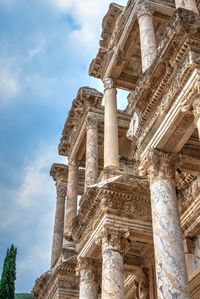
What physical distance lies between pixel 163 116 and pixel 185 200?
4.83 meters

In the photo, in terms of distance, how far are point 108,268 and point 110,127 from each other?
5.53 meters

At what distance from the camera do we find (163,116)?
38.4 feet

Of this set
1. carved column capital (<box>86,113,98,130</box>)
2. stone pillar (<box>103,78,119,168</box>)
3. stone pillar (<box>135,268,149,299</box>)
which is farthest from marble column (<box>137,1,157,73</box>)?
stone pillar (<box>135,268,149,299</box>)

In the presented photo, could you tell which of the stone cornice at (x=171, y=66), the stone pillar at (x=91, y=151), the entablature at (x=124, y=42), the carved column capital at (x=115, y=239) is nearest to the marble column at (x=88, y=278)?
the carved column capital at (x=115, y=239)

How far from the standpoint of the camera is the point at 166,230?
10711 millimetres

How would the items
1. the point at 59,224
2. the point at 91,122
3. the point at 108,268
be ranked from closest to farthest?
the point at 108,268 → the point at 91,122 → the point at 59,224

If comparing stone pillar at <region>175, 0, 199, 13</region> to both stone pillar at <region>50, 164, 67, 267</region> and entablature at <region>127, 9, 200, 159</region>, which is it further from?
stone pillar at <region>50, 164, 67, 267</region>

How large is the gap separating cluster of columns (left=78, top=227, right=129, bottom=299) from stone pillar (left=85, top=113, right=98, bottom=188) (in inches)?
132

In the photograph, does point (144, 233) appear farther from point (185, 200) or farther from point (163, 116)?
point (163, 116)

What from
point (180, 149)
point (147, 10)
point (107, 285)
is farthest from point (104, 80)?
point (107, 285)

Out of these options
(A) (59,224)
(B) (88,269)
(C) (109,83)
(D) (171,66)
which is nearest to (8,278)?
(A) (59,224)

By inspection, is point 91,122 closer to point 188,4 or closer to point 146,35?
point 146,35

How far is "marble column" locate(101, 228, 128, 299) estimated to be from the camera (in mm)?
12867

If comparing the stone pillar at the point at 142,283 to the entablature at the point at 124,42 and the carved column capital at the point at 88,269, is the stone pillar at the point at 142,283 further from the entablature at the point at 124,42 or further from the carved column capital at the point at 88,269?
the entablature at the point at 124,42
